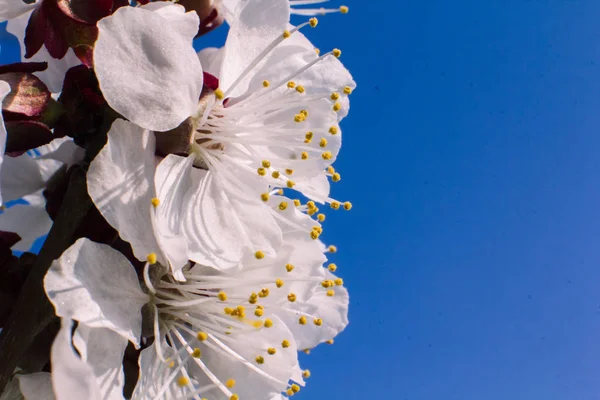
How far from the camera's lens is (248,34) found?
988 mm

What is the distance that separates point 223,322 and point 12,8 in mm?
537

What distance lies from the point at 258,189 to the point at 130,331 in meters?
0.26

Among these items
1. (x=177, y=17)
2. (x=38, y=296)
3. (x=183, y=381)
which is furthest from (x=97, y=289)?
(x=177, y=17)

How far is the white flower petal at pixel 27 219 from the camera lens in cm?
117

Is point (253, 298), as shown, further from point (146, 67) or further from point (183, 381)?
point (146, 67)

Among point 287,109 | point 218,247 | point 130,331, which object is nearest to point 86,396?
point 130,331

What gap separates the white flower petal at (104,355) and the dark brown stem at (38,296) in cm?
7

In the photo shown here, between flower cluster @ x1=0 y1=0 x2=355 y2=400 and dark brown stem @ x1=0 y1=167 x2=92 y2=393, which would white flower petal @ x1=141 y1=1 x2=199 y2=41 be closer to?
flower cluster @ x1=0 y1=0 x2=355 y2=400

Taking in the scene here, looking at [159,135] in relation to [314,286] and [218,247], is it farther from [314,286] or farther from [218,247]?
[314,286]

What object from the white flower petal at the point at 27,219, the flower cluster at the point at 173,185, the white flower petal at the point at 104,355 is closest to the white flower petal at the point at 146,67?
the flower cluster at the point at 173,185

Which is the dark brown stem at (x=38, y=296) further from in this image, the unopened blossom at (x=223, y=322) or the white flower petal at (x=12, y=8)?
the white flower petal at (x=12, y=8)

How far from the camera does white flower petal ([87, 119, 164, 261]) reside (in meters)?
0.79

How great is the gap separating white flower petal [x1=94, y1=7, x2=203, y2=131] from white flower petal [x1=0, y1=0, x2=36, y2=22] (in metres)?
0.18

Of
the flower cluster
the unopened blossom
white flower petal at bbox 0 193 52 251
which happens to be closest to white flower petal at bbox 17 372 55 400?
the flower cluster
